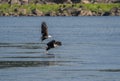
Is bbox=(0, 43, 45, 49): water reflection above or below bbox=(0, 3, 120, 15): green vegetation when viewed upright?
above

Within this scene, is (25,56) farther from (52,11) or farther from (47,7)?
(47,7)

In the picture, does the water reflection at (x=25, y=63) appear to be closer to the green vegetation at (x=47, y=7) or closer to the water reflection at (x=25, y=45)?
the water reflection at (x=25, y=45)

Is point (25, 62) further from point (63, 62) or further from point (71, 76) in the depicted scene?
point (71, 76)

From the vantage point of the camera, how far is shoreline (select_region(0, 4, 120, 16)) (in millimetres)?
169000

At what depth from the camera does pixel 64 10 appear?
171 metres

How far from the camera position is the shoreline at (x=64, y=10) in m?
169

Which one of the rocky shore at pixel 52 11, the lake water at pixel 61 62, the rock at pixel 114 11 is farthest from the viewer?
the rocky shore at pixel 52 11

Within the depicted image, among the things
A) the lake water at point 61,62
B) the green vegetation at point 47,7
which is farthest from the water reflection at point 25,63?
the green vegetation at point 47,7

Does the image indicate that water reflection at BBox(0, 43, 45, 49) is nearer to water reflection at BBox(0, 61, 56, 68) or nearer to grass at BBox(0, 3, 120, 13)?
water reflection at BBox(0, 61, 56, 68)

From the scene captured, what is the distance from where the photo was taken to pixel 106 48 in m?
55.0


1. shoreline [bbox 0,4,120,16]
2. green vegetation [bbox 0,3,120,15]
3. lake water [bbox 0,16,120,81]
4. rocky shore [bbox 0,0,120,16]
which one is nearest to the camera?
lake water [bbox 0,16,120,81]

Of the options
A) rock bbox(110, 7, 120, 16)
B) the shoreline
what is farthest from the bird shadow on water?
rock bbox(110, 7, 120, 16)

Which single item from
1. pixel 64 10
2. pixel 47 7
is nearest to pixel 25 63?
pixel 64 10

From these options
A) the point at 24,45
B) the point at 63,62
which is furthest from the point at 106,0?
the point at 63,62
